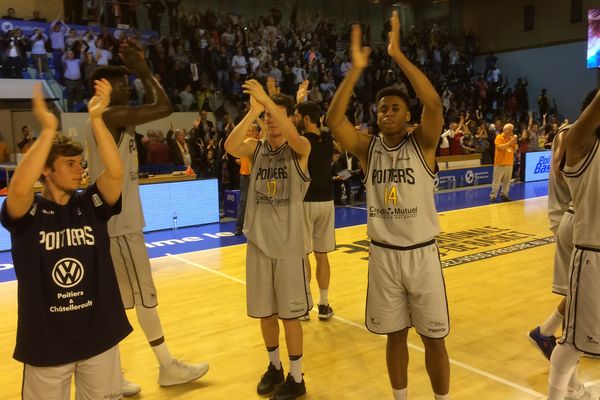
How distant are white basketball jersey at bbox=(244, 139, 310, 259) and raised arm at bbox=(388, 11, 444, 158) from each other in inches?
35.4

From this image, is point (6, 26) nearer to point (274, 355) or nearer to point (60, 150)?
point (274, 355)

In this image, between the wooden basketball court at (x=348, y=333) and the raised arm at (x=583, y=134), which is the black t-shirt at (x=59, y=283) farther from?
the raised arm at (x=583, y=134)

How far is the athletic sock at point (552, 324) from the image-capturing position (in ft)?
13.0

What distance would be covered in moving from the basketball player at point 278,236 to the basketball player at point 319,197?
3.59 feet

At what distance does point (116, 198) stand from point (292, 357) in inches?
67.1

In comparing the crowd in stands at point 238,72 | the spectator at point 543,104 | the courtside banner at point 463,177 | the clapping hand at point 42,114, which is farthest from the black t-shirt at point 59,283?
the spectator at point 543,104

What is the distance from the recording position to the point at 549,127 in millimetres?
20188

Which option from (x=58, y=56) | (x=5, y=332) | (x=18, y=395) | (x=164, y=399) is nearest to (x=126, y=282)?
(x=164, y=399)

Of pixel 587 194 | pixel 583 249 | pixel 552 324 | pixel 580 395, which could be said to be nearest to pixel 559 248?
pixel 552 324

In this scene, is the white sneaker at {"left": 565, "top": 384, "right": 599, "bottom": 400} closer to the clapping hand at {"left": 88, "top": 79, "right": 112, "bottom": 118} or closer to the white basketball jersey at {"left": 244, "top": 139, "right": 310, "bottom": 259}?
the white basketball jersey at {"left": 244, "top": 139, "right": 310, "bottom": 259}

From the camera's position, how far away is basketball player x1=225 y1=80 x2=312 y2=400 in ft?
11.7

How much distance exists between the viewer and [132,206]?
367 cm

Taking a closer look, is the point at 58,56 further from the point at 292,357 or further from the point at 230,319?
the point at 292,357

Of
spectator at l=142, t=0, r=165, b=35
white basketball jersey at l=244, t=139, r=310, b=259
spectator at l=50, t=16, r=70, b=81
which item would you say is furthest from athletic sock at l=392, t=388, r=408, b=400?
spectator at l=142, t=0, r=165, b=35
